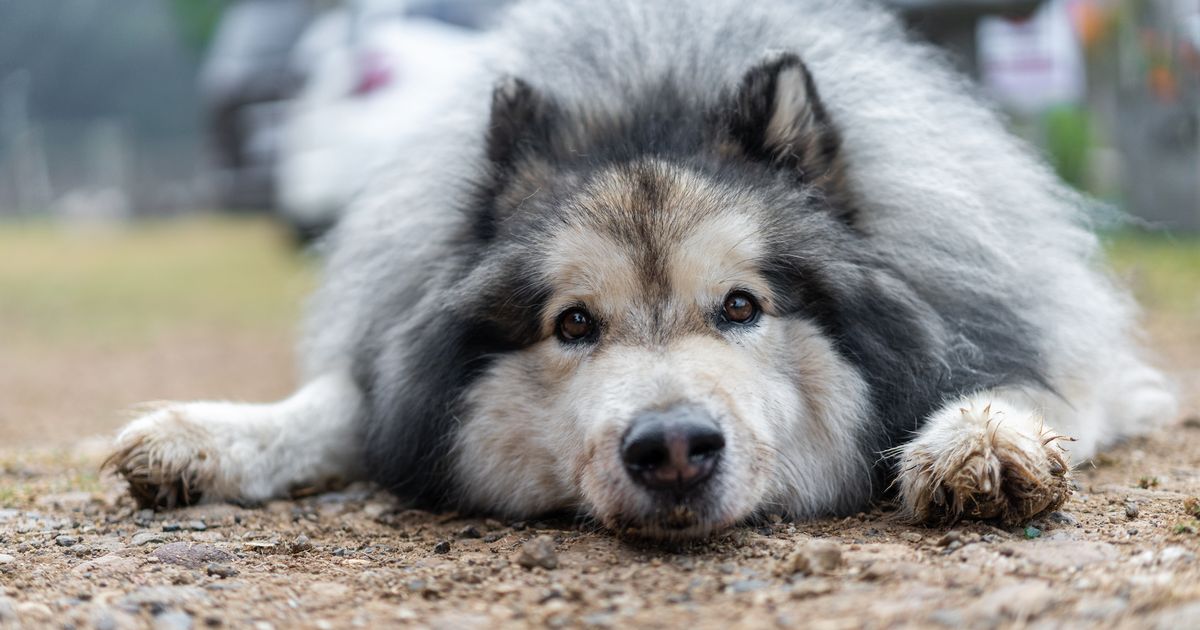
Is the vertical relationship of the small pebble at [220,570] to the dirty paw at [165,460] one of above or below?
below

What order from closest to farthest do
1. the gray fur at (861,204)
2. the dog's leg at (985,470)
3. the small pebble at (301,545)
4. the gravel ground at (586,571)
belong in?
the gravel ground at (586,571) → the dog's leg at (985,470) → the small pebble at (301,545) → the gray fur at (861,204)

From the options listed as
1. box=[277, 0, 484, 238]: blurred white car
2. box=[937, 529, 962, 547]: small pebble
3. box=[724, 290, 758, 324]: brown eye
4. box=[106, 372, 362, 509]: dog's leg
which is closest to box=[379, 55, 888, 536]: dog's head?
box=[724, 290, 758, 324]: brown eye

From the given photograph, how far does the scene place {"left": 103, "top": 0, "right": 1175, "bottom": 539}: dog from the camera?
10.00 ft

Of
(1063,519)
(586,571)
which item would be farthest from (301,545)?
(1063,519)

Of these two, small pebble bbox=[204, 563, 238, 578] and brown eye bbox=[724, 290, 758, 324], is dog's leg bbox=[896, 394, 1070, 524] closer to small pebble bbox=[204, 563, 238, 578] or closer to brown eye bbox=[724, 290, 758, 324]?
brown eye bbox=[724, 290, 758, 324]

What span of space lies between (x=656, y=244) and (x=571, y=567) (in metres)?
0.90

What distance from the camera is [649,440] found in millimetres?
2760

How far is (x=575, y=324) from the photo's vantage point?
3297 millimetres

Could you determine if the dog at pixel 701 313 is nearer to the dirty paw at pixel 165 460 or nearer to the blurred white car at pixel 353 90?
the dirty paw at pixel 165 460

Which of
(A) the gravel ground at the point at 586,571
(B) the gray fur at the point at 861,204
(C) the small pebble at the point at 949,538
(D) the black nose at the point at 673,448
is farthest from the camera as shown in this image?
(B) the gray fur at the point at 861,204

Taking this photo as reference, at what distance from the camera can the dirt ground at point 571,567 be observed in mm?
2389

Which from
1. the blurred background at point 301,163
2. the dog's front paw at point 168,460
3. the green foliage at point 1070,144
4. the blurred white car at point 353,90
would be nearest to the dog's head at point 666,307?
the dog's front paw at point 168,460

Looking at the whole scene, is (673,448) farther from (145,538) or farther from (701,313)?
(145,538)

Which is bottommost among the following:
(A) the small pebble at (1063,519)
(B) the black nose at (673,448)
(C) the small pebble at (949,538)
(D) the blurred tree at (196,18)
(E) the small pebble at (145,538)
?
(A) the small pebble at (1063,519)
